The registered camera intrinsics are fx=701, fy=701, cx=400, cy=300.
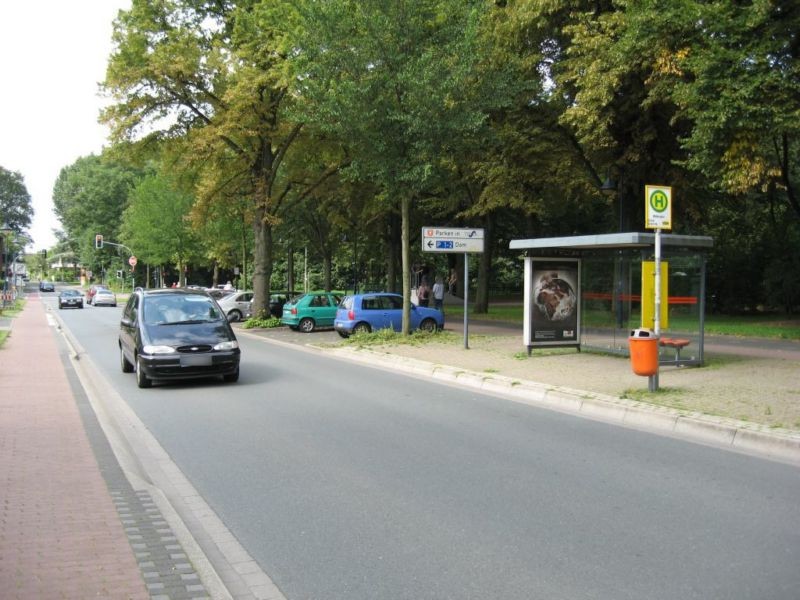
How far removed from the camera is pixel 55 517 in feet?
16.8

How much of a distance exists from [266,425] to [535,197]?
1955cm

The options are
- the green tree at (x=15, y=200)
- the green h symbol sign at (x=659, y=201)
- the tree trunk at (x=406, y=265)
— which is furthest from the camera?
the green tree at (x=15, y=200)

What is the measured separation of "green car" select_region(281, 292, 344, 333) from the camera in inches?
1002

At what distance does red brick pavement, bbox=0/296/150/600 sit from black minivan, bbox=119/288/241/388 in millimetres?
1902

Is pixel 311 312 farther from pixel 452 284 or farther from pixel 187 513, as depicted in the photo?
pixel 452 284

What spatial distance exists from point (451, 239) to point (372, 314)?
478 centimetres

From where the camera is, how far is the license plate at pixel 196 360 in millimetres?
11640

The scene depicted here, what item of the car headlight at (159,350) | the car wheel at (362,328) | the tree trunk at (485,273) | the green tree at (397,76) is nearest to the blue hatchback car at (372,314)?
the car wheel at (362,328)

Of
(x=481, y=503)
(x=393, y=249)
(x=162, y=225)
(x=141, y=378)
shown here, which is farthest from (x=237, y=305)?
(x=481, y=503)

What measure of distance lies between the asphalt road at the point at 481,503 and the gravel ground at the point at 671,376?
1531 millimetres

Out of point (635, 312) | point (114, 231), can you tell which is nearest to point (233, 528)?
point (635, 312)

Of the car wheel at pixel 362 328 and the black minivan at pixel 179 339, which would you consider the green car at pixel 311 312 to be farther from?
the black minivan at pixel 179 339


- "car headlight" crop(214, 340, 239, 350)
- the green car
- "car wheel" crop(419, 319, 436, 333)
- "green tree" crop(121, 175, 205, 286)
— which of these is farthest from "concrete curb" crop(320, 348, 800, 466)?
"green tree" crop(121, 175, 205, 286)

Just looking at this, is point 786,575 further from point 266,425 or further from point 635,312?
point 635,312
